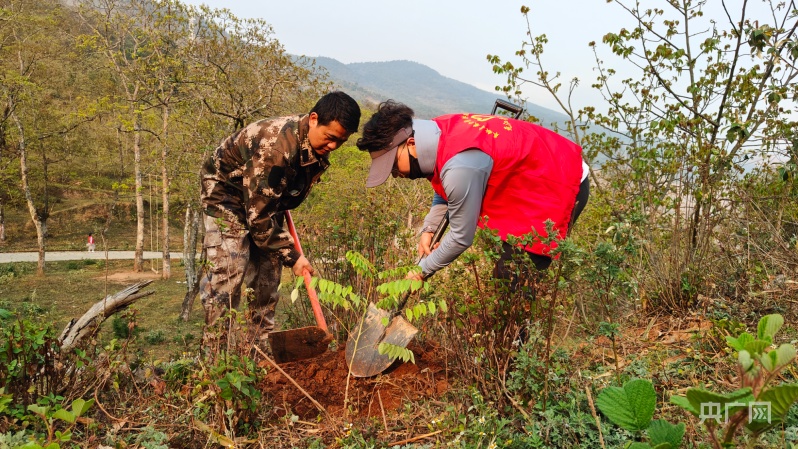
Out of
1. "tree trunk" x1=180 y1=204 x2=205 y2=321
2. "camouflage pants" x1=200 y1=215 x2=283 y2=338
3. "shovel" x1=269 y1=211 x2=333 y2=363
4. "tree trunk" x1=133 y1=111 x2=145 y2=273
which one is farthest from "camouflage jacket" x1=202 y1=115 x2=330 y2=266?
"tree trunk" x1=133 y1=111 x2=145 y2=273

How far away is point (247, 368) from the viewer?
2.32 meters

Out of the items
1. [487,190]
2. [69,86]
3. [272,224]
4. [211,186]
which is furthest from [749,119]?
[69,86]

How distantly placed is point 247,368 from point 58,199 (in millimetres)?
30859

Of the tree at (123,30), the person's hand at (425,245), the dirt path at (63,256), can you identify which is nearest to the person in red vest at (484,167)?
the person's hand at (425,245)

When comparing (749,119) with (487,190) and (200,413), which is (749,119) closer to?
(487,190)

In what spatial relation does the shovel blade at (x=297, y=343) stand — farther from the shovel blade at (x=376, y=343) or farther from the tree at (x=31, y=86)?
the tree at (x=31, y=86)

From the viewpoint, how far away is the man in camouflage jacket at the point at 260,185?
126 inches

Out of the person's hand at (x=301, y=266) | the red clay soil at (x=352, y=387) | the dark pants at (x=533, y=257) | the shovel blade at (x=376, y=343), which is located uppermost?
the dark pants at (x=533, y=257)

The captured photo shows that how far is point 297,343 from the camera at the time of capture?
3.17 meters

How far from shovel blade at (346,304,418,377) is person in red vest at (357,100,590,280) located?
0.41 meters

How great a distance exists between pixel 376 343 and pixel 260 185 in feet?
4.21

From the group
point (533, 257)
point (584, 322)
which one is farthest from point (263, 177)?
point (584, 322)

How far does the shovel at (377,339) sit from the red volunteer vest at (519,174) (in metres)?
0.49

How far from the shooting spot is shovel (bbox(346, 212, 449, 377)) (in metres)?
2.81
